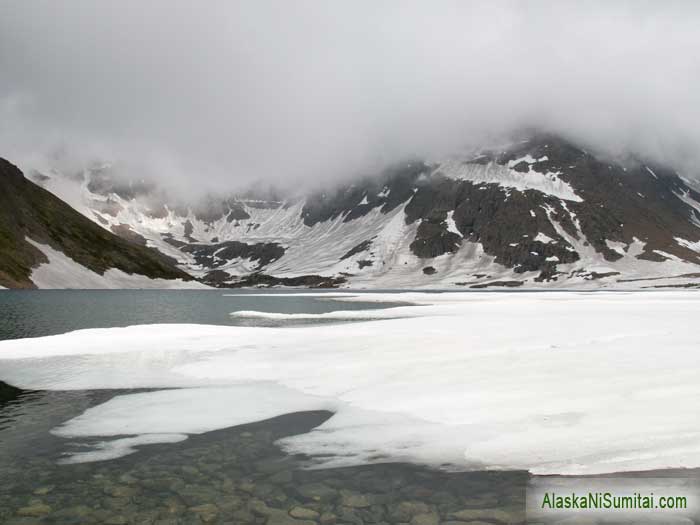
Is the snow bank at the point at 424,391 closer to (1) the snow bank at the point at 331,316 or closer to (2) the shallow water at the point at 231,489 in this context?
(2) the shallow water at the point at 231,489

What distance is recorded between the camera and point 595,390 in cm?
1517

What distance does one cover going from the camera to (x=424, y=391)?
54.1 feet

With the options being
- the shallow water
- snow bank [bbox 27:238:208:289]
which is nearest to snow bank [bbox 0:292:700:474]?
the shallow water

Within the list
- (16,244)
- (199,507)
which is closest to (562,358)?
(199,507)

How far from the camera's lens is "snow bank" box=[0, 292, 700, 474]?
1135 cm

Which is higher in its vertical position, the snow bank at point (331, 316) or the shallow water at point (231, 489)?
the snow bank at point (331, 316)

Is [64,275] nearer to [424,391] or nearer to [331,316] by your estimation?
[331,316]

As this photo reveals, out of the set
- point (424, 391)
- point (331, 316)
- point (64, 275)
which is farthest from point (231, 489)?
point (64, 275)

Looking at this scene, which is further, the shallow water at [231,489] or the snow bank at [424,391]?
the snow bank at [424,391]

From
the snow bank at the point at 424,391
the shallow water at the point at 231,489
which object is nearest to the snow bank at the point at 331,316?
the snow bank at the point at 424,391

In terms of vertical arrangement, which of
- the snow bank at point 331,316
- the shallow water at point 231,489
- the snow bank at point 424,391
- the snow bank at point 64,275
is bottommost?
the shallow water at point 231,489

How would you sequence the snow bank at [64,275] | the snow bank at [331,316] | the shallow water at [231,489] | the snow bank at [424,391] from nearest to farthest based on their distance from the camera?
the shallow water at [231,489] < the snow bank at [424,391] < the snow bank at [331,316] < the snow bank at [64,275]

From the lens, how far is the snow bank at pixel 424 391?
1135cm

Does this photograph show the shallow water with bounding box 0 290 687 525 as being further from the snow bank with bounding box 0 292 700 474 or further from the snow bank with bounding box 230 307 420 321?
the snow bank with bounding box 230 307 420 321
